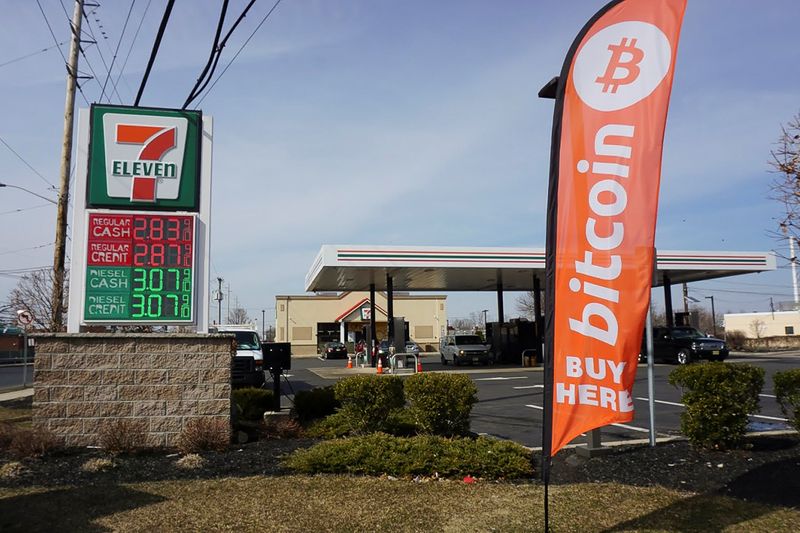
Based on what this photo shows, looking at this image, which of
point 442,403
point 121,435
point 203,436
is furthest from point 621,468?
point 121,435

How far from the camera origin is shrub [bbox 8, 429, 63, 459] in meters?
7.62

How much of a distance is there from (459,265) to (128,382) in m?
20.7

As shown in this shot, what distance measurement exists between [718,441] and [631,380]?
396 centimetres

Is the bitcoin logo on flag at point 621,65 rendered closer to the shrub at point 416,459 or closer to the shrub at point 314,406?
the shrub at point 416,459

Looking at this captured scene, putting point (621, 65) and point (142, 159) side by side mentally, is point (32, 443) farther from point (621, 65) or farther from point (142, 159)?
point (621, 65)

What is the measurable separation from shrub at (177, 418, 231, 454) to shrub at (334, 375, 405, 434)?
1.62 meters

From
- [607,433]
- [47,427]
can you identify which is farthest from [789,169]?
[47,427]

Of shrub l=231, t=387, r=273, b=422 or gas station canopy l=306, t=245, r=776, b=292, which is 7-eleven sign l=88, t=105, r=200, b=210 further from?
gas station canopy l=306, t=245, r=776, b=292

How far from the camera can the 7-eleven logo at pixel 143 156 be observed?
29.6 ft

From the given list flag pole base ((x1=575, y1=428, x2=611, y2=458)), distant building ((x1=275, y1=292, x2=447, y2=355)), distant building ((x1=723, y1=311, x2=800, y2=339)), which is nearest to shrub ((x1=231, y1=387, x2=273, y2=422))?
flag pole base ((x1=575, y1=428, x2=611, y2=458))

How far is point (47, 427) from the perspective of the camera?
820 centimetres

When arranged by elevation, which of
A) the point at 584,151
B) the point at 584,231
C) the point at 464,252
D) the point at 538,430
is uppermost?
the point at 464,252

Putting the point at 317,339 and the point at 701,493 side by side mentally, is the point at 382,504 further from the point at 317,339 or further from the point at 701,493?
the point at 317,339

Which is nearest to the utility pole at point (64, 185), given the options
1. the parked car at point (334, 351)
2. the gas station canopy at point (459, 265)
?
the gas station canopy at point (459, 265)
